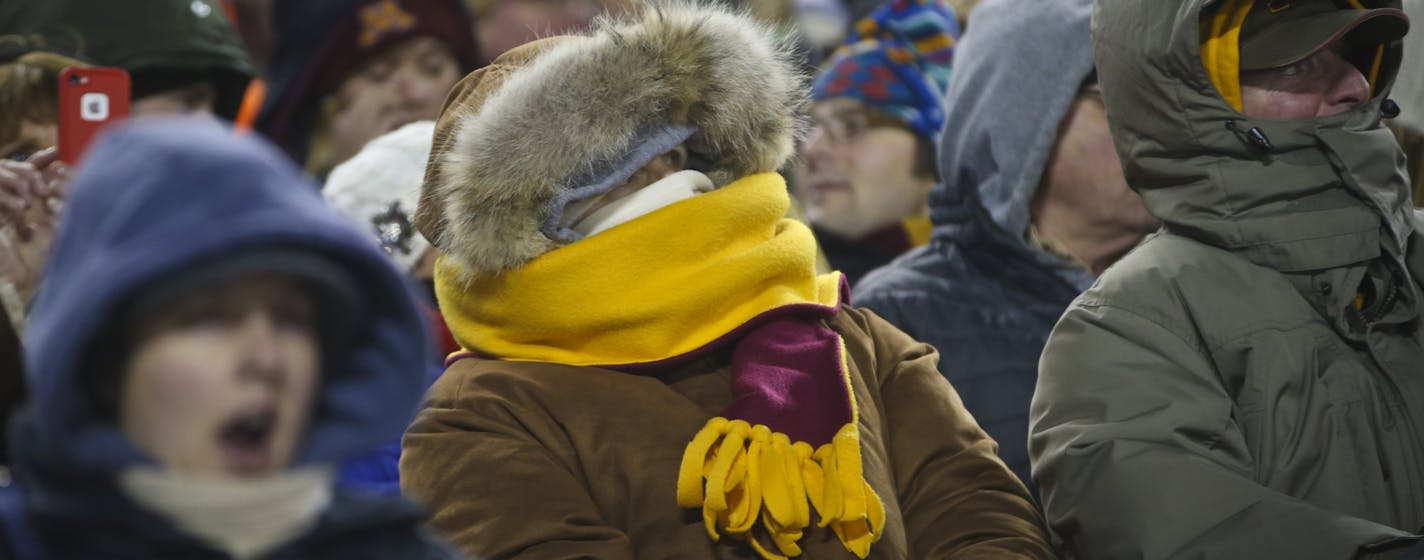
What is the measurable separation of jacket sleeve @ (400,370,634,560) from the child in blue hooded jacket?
767 mm

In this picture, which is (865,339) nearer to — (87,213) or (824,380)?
(824,380)

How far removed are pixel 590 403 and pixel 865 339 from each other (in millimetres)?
486

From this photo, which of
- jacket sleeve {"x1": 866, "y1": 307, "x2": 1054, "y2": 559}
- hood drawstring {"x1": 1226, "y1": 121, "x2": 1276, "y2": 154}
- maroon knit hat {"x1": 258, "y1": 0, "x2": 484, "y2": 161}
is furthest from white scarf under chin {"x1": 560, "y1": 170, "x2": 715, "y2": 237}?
maroon knit hat {"x1": 258, "y1": 0, "x2": 484, "y2": 161}

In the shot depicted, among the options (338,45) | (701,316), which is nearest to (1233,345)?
(701,316)

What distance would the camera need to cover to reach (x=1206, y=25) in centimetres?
271

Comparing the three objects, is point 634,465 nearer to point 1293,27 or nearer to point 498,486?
point 498,486

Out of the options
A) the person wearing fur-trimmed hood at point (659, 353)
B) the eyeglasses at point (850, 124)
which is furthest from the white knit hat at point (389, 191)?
the eyeglasses at point (850, 124)

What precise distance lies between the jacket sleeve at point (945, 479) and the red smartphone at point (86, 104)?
1.18m

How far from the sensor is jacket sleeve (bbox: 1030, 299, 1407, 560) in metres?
2.38

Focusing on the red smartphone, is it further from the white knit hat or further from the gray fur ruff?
the white knit hat

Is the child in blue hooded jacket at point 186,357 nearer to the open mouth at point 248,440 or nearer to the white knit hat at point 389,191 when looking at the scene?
the open mouth at point 248,440

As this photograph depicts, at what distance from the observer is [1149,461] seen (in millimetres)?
2467

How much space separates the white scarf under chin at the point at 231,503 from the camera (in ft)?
4.99

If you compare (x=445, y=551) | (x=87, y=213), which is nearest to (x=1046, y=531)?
(x=445, y=551)
